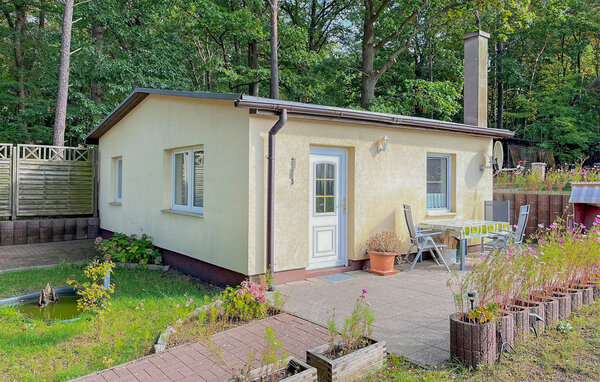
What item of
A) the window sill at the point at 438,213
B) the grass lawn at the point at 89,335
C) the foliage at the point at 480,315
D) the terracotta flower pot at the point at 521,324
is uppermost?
the window sill at the point at 438,213

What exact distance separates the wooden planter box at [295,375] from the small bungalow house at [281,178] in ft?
10.4

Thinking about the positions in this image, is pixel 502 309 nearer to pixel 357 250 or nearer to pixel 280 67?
pixel 357 250

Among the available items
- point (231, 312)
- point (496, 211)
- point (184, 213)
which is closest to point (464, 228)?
point (496, 211)

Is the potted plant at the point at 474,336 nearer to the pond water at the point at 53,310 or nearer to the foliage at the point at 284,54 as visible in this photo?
the pond water at the point at 53,310

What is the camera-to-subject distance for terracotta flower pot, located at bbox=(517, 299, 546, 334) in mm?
4367

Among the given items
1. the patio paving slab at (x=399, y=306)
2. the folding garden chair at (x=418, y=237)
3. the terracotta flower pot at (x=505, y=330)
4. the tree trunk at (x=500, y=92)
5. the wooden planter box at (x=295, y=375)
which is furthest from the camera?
the tree trunk at (x=500, y=92)

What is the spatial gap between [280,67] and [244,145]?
15.2 meters

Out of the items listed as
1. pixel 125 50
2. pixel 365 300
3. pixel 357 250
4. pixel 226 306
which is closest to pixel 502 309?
pixel 365 300

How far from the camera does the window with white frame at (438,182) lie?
947 cm

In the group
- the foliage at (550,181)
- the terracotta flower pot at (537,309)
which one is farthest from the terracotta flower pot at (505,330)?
the foliage at (550,181)

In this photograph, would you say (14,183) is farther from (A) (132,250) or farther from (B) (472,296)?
(B) (472,296)

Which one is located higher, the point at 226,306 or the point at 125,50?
the point at 125,50

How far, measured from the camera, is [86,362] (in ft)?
13.5

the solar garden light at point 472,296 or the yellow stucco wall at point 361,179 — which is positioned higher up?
the yellow stucco wall at point 361,179
